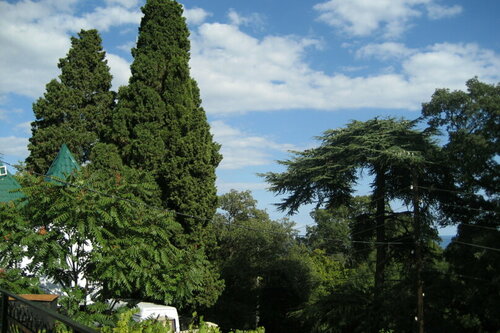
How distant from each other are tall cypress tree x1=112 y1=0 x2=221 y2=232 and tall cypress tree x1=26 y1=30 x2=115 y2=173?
5159 millimetres

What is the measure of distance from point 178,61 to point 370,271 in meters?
18.7

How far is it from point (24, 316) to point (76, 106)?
25.0m

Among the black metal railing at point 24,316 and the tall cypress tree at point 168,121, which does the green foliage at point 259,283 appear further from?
the black metal railing at point 24,316

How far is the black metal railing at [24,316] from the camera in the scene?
13.0 feet

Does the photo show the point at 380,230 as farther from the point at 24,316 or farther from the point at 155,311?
the point at 24,316

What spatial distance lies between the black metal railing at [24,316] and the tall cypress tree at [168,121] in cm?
1652

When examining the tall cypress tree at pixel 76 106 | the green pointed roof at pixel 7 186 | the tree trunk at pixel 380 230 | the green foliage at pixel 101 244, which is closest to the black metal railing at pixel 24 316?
the green foliage at pixel 101 244

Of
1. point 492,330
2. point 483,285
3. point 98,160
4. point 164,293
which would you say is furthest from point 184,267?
point 492,330

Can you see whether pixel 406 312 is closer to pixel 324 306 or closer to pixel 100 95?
pixel 324 306

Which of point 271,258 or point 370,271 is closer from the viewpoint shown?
point 370,271

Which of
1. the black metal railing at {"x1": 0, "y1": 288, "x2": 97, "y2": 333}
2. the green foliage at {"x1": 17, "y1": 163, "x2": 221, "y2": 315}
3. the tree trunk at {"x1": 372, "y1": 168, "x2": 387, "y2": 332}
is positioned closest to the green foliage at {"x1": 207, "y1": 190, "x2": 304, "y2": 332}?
the tree trunk at {"x1": 372, "y1": 168, "x2": 387, "y2": 332}

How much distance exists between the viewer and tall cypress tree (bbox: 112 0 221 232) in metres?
22.0

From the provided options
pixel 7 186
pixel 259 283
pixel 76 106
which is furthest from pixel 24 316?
pixel 259 283

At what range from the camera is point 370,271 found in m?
31.1
